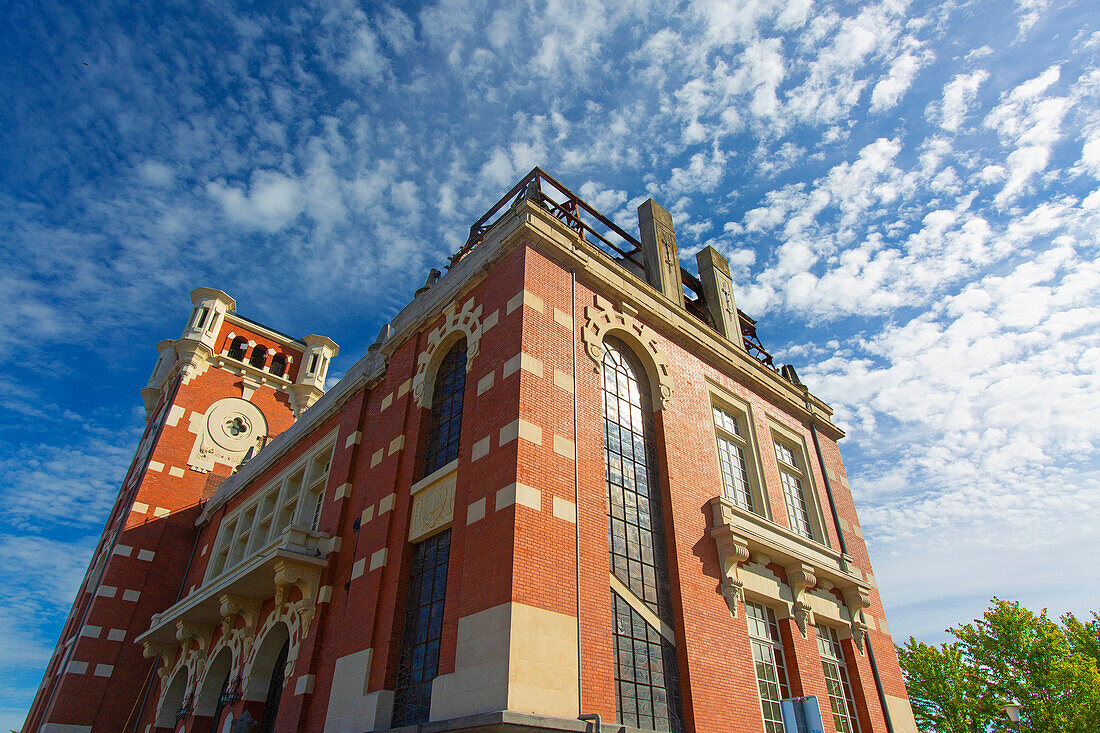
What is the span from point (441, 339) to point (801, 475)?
1134 centimetres

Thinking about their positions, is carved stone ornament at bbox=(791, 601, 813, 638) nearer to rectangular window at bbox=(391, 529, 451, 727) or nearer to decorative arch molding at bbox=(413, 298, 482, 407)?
rectangular window at bbox=(391, 529, 451, 727)

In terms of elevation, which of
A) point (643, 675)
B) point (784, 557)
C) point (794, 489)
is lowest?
point (643, 675)

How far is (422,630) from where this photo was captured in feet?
39.4

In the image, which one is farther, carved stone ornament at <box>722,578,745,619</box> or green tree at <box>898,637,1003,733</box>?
green tree at <box>898,637,1003,733</box>

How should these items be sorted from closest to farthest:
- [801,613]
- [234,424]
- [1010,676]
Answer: [801,613] → [1010,676] → [234,424]

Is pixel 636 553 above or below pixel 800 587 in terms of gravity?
below

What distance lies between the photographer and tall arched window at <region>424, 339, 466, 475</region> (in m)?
14.2

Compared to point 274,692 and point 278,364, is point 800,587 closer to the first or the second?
point 274,692

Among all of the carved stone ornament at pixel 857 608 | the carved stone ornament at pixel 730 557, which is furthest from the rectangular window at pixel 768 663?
the carved stone ornament at pixel 857 608

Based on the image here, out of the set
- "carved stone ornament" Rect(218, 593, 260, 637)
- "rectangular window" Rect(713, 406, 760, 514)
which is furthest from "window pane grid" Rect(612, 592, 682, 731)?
"carved stone ornament" Rect(218, 593, 260, 637)

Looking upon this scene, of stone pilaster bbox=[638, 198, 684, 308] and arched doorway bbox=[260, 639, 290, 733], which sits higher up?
stone pilaster bbox=[638, 198, 684, 308]

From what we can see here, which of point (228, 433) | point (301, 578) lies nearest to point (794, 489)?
point (301, 578)

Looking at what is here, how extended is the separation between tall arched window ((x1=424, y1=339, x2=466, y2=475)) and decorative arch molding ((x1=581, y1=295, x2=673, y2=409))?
3174 mm

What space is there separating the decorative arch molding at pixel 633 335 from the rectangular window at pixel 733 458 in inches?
96.1
